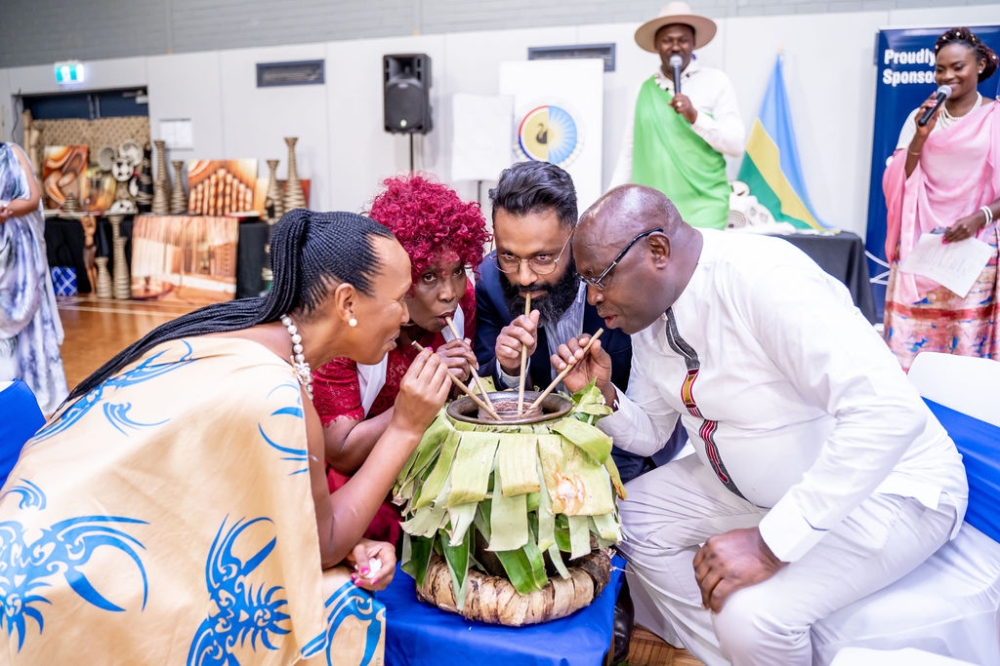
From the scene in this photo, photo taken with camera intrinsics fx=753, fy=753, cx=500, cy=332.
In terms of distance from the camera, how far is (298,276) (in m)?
1.44

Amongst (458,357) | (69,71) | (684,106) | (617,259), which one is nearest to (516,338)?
(458,357)

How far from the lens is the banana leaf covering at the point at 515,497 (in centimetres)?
137

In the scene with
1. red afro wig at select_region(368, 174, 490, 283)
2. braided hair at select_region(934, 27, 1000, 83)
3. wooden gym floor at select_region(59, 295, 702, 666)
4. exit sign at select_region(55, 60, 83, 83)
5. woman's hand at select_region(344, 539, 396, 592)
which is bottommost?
wooden gym floor at select_region(59, 295, 702, 666)

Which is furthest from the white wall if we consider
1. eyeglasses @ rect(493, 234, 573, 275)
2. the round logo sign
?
eyeglasses @ rect(493, 234, 573, 275)

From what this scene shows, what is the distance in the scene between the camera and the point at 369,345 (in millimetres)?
1498

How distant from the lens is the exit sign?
8617mm

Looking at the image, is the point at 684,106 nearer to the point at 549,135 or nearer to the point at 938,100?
the point at 938,100

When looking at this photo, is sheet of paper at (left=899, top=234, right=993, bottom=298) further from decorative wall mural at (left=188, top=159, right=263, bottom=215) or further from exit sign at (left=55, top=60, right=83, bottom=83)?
exit sign at (left=55, top=60, right=83, bottom=83)

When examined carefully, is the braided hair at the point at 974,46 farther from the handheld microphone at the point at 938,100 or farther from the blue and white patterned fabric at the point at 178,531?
the blue and white patterned fabric at the point at 178,531

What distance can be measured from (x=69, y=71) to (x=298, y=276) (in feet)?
29.5

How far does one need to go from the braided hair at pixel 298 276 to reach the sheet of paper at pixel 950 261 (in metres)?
3.11

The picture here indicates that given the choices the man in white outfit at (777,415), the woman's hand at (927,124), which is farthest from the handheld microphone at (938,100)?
the man in white outfit at (777,415)

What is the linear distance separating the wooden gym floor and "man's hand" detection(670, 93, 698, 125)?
347 cm

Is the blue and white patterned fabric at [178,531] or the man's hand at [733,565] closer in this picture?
the blue and white patterned fabric at [178,531]
